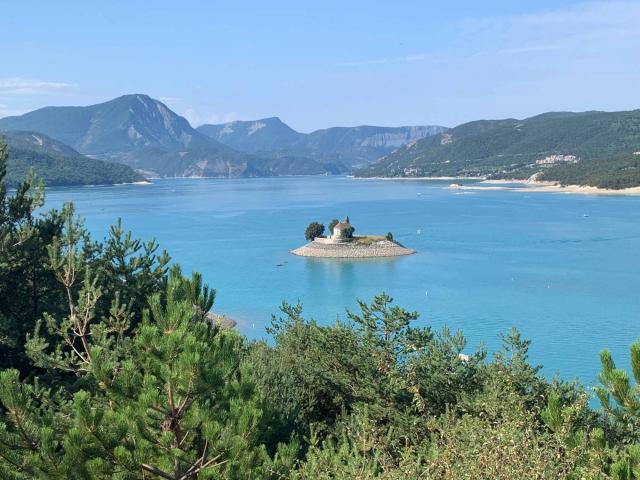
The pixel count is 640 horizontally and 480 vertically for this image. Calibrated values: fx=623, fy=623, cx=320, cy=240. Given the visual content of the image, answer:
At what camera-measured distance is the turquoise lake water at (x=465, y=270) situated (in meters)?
30.1

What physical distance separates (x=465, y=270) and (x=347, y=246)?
10.9m

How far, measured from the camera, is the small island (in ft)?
168

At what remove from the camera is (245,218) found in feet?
Answer: 272

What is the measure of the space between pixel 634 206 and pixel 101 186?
137 m

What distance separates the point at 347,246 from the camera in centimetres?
5200

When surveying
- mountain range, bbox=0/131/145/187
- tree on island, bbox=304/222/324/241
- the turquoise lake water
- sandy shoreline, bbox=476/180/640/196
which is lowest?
the turquoise lake water

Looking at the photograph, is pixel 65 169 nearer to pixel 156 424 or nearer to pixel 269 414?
pixel 269 414

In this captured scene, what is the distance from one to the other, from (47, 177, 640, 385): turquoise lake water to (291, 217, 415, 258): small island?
1.43m

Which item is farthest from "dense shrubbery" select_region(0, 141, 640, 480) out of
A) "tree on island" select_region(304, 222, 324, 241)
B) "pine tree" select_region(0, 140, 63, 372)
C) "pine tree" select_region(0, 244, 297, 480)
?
"tree on island" select_region(304, 222, 324, 241)

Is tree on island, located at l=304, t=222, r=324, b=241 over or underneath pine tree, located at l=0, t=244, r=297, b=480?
underneath

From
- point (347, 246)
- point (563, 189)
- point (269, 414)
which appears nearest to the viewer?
point (269, 414)

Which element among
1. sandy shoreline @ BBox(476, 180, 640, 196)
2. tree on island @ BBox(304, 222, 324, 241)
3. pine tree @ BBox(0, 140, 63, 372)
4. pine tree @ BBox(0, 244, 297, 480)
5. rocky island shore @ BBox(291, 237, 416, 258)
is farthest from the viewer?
sandy shoreline @ BBox(476, 180, 640, 196)

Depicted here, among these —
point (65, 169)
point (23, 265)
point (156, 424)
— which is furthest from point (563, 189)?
point (156, 424)

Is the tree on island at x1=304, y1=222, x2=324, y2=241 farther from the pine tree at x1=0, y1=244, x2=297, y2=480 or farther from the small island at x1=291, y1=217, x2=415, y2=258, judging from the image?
the pine tree at x1=0, y1=244, x2=297, y2=480
